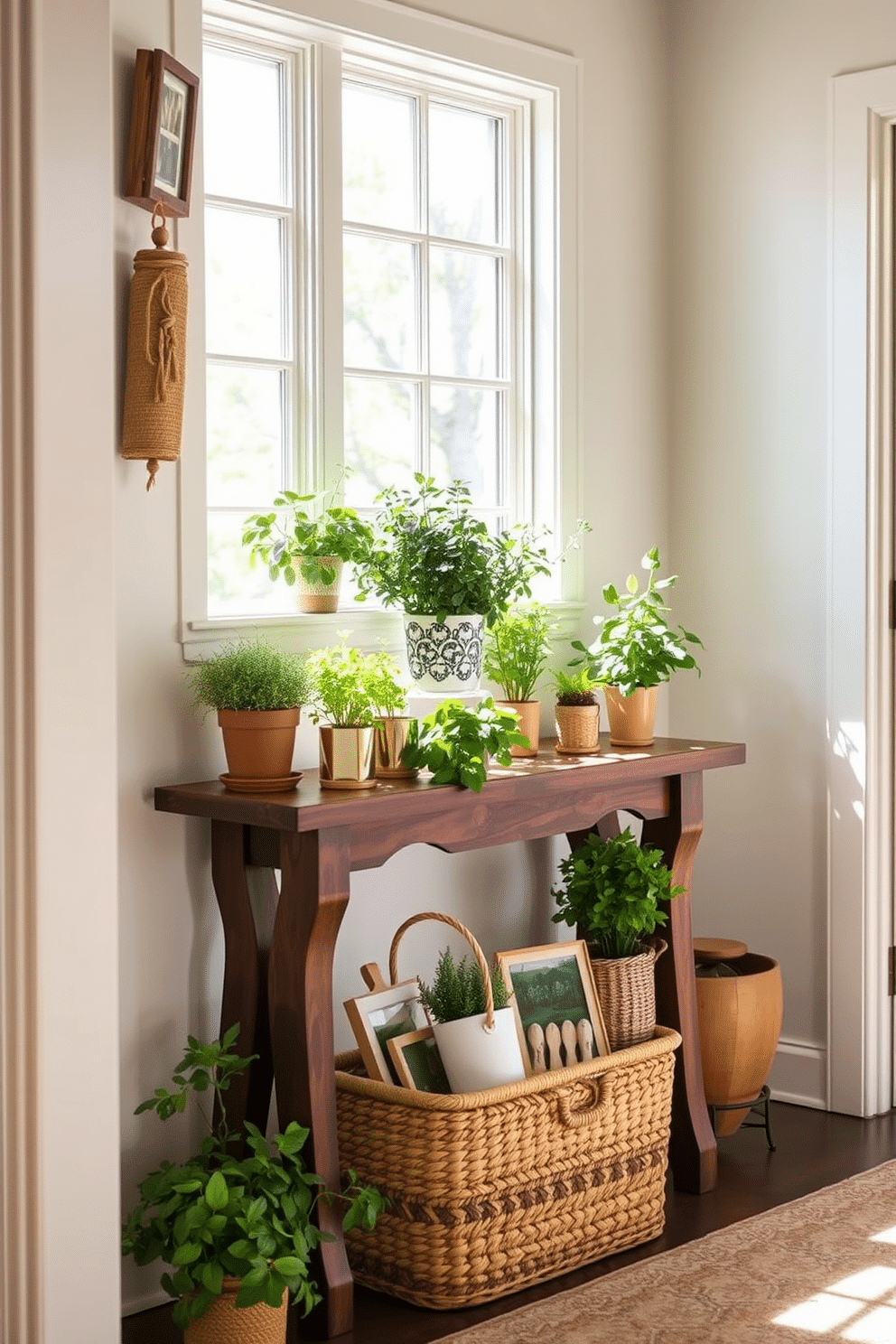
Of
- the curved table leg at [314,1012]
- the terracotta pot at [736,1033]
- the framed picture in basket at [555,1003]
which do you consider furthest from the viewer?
the terracotta pot at [736,1033]

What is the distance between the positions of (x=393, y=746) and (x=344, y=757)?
16 cm

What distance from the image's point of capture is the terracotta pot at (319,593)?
10.7 feet

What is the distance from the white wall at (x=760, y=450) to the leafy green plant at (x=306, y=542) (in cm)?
123

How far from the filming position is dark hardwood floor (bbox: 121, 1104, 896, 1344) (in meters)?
2.87

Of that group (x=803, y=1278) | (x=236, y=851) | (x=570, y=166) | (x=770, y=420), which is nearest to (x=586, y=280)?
(x=570, y=166)

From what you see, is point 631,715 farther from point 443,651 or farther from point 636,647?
point 443,651

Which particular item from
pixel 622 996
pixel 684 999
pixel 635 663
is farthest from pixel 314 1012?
pixel 635 663

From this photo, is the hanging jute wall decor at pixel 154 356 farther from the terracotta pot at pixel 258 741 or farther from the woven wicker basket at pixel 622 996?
the woven wicker basket at pixel 622 996

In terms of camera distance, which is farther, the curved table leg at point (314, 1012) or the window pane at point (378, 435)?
the window pane at point (378, 435)

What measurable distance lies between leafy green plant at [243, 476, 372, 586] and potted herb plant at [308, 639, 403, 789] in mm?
211

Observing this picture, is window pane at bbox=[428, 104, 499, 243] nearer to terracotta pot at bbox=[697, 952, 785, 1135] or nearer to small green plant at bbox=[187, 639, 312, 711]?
small green plant at bbox=[187, 639, 312, 711]

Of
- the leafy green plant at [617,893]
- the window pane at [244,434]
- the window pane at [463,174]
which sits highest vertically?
the window pane at [463,174]

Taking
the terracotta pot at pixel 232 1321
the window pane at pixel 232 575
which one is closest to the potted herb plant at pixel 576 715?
the window pane at pixel 232 575

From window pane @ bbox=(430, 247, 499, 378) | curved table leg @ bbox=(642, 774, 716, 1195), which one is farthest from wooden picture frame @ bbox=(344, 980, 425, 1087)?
window pane @ bbox=(430, 247, 499, 378)
